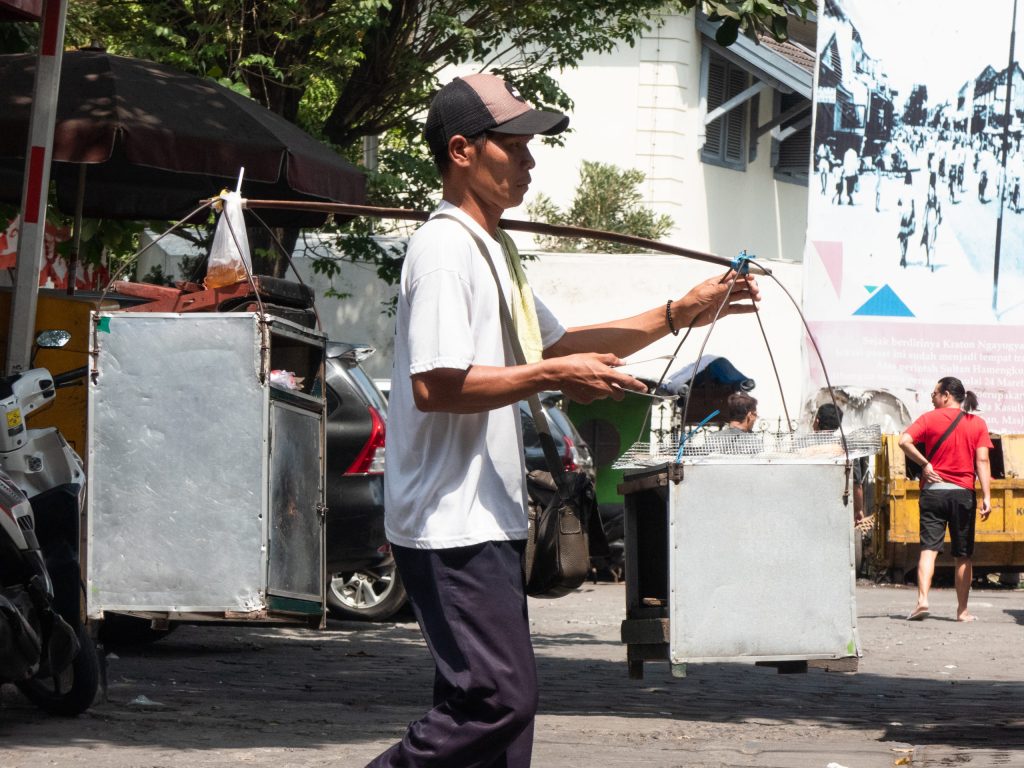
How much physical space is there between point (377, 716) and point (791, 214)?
76.8 feet

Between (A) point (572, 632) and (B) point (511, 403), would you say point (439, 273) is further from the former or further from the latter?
(A) point (572, 632)

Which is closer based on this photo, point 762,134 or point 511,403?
point 511,403

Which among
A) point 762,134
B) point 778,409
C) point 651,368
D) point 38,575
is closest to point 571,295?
point 651,368

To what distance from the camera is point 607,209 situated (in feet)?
80.4

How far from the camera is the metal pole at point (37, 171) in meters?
7.49

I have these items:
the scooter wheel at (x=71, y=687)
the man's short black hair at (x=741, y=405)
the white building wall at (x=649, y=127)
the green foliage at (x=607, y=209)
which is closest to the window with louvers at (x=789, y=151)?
the white building wall at (x=649, y=127)

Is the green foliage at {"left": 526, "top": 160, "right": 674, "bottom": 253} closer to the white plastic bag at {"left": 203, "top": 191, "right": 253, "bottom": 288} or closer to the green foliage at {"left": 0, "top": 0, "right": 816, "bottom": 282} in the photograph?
the green foliage at {"left": 0, "top": 0, "right": 816, "bottom": 282}

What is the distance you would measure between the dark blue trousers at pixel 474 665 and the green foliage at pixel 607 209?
20.4 meters

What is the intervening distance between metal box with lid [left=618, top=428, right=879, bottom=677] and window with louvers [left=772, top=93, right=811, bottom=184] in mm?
24044

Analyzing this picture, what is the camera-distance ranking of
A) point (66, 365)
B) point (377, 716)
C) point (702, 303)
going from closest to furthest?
point (702, 303) → point (377, 716) → point (66, 365)

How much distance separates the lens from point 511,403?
368cm

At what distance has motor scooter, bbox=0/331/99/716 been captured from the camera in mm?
5908

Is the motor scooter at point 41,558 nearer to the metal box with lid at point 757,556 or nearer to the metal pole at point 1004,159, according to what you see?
the metal box with lid at point 757,556

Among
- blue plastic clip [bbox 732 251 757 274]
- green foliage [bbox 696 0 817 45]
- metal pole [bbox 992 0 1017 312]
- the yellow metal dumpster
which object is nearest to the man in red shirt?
the yellow metal dumpster
